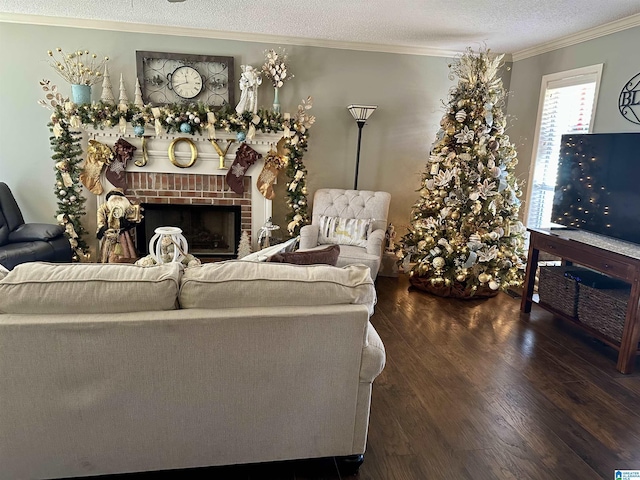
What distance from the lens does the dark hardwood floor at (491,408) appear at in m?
2.00

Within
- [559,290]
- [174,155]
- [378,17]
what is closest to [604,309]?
[559,290]

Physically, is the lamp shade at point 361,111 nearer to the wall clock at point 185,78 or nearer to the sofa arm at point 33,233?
the wall clock at point 185,78

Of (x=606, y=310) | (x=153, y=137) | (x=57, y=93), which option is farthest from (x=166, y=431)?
(x=57, y=93)

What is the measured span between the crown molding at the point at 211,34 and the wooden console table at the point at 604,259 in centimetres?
256

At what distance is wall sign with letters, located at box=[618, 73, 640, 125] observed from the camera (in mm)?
3512

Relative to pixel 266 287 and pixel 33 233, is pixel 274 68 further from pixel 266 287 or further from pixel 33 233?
pixel 266 287

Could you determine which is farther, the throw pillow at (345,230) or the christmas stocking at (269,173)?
the christmas stocking at (269,173)

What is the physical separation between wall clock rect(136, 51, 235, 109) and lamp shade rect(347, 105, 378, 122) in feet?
4.31

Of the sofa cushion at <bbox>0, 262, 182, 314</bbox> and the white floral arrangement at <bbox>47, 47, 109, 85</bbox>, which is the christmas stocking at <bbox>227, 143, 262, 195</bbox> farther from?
the sofa cushion at <bbox>0, 262, 182, 314</bbox>

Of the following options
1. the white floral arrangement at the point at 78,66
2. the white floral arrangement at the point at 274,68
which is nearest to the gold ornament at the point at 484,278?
the white floral arrangement at the point at 274,68

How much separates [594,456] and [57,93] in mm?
5191

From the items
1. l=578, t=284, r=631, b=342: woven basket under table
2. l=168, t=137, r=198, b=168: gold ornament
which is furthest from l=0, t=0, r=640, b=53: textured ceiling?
l=578, t=284, r=631, b=342: woven basket under table

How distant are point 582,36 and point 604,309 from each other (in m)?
2.57

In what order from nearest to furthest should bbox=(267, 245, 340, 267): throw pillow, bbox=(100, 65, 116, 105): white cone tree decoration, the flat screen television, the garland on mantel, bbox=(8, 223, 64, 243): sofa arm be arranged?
bbox=(267, 245, 340, 267): throw pillow, the flat screen television, bbox=(8, 223, 64, 243): sofa arm, the garland on mantel, bbox=(100, 65, 116, 105): white cone tree decoration
